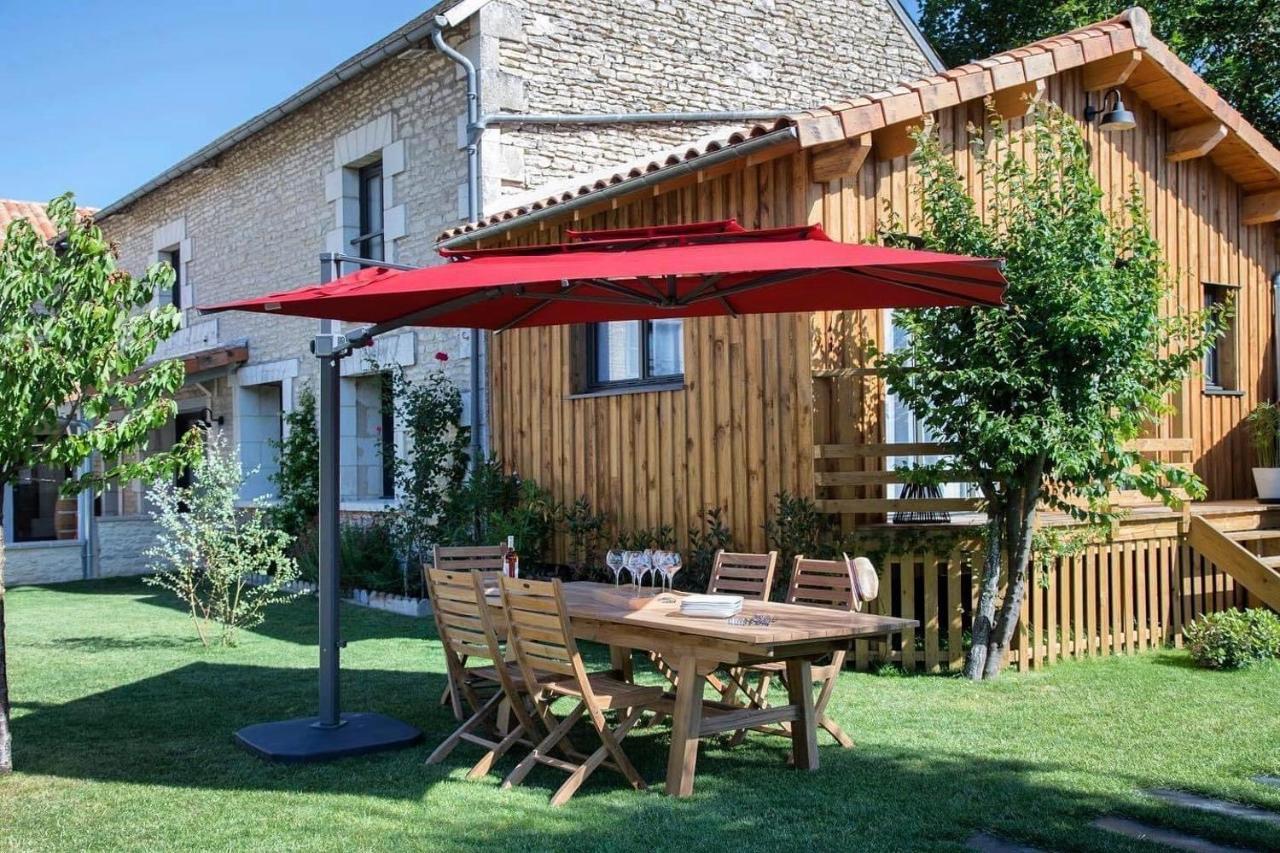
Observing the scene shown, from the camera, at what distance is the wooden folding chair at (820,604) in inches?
226

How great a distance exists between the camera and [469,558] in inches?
302

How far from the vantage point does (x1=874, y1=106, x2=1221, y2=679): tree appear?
23.3ft

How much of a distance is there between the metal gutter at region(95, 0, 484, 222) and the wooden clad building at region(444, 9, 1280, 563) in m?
2.19

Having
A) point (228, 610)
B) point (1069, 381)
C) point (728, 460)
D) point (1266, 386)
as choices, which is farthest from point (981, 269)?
point (1266, 386)

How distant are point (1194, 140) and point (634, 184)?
5267mm

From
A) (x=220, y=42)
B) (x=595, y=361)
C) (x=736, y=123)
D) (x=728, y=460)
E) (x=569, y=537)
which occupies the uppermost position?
(x=220, y=42)

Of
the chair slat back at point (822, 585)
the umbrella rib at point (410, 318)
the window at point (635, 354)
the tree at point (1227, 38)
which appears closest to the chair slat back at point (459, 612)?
the umbrella rib at point (410, 318)

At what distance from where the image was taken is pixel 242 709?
675 centimetres

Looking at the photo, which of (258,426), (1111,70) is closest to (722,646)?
(1111,70)

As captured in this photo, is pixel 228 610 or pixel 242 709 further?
pixel 228 610

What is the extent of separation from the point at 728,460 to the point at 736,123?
224 inches

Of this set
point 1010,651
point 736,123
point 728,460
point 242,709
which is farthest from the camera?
point 736,123

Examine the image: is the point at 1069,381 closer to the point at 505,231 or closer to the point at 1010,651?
the point at 1010,651

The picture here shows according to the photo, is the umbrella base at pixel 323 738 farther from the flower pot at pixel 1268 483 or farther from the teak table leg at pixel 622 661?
the flower pot at pixel 1268 483
